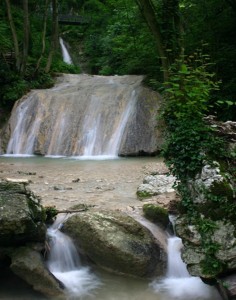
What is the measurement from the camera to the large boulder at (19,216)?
16.7 feet

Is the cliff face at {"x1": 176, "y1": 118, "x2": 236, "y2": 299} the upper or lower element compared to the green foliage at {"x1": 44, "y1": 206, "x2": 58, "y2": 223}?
upper

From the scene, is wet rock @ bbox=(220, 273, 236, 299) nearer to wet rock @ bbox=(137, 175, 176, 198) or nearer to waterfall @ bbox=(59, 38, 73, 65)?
wet rock @ bbox=(137, 175, 176, 198)

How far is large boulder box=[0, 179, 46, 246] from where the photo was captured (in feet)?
16.7

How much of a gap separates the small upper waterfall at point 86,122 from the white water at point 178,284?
7.67m

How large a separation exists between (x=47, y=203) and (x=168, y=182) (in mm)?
2559

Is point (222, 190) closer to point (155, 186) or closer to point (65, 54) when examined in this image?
point (155, 186)

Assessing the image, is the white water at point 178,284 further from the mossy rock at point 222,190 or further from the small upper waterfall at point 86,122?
the small upper waterfall at point 86,122

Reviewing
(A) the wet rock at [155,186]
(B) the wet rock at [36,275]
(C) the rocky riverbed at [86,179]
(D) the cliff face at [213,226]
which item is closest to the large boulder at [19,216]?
(B) the wet rock at [36,275]

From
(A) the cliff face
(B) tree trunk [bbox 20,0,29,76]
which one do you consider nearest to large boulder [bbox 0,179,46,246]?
(A) the cliff face

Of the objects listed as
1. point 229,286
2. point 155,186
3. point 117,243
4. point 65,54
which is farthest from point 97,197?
point 65,54

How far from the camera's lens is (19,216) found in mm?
5109

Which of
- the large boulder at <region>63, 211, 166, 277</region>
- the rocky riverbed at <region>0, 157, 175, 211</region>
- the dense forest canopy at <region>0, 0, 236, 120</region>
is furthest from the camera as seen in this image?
the dense forest canopy at <region>0, 0, 236, 120</region>

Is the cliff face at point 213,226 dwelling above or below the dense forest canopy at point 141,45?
below

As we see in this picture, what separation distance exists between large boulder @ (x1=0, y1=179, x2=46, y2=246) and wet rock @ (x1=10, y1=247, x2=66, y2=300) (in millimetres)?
258
